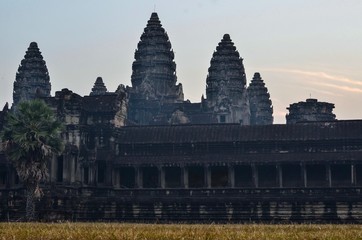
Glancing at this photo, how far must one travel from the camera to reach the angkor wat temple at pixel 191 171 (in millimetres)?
57000

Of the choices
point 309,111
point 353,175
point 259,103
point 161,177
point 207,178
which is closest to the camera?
point 353,175

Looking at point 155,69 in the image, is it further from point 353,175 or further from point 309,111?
point 353,175

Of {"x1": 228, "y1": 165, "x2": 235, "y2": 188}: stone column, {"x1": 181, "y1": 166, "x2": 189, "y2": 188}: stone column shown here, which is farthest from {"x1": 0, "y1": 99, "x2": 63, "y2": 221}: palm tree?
{"x1": 228, "y1": 165, "x2": 235, "y2": 188}: stone column

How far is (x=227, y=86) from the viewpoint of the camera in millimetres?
110062

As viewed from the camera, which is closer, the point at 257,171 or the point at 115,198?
the point at 115,198

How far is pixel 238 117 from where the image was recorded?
11006 centimetres

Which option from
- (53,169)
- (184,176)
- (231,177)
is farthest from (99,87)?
(231,177)

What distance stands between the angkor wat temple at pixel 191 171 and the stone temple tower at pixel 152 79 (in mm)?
37456

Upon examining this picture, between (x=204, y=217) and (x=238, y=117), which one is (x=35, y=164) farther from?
(x=238, y=117)

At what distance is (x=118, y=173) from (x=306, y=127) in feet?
61.7

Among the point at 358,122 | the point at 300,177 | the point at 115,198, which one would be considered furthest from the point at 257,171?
the point at 115,198

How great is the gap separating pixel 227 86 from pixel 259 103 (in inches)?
764

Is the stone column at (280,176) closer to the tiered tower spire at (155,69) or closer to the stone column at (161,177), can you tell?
the stone column at (161,177)

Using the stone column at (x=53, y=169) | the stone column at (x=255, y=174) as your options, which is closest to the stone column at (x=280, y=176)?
the stone column at (x=255, y=174)
